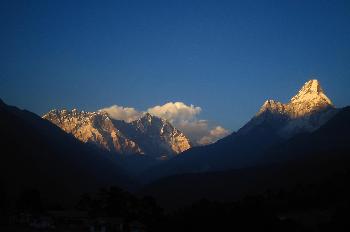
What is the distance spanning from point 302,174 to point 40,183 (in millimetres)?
98786

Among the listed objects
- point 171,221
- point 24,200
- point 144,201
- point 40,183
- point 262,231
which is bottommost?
point 262,231

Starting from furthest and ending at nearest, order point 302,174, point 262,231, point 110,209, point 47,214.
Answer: point 302,174
point 47,214
point 110,209
point 262,231

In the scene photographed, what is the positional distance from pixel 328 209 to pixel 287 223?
40.2 meters

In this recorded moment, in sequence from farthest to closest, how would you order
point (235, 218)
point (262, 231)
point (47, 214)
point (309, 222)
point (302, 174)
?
point (302, 174)
point (47, 214)
point (309, 222)
point (235, 218)
point (262, 231)

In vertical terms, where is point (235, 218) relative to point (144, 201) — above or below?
below

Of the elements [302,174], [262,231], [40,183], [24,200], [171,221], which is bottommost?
[262,231]

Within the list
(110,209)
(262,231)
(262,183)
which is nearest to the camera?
(262,231)

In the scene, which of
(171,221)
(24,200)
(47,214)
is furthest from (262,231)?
(24,200)

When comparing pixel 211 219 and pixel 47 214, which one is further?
pixel 47 214

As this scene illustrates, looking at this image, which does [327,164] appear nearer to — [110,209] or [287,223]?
[110,209]

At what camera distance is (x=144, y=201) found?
92.1 metres

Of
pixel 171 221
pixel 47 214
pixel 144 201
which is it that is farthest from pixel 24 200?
pixel 171 221

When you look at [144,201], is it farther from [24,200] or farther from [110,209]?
[24,200]

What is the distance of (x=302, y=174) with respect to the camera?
180875mm
